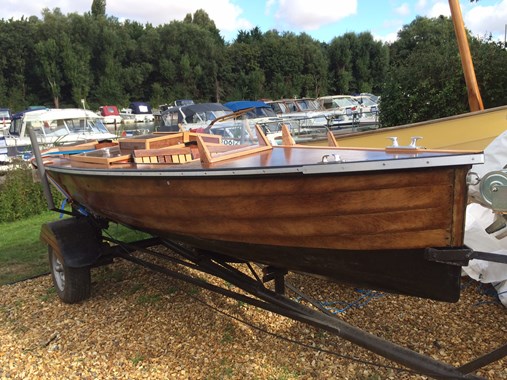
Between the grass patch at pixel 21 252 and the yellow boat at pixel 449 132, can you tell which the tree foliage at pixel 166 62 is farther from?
the grass patch at pixel 21 252

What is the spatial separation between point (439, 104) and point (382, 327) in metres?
5.88

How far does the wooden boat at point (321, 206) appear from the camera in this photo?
78.8 inches

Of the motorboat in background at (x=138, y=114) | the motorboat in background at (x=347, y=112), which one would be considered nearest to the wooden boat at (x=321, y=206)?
the motorboat in background at (x=347, y=112)

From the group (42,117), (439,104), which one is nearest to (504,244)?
(439,104)

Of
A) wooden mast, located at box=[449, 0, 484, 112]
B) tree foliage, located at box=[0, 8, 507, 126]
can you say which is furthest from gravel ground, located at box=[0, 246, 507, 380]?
tree foliage, located at box=[0, 8, 507, 126]

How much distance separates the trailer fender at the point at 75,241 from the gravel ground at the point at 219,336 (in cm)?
50

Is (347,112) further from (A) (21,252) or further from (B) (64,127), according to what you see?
(A) (21,252)

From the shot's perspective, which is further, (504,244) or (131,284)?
(131,284)

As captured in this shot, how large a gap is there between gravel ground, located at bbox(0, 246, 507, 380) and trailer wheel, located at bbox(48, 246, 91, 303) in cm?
11

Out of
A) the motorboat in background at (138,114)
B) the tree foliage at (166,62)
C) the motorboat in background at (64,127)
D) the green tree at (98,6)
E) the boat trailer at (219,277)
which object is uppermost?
the green tree at (98,6)

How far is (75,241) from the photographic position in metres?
4.07

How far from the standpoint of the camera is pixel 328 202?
220 centimetres

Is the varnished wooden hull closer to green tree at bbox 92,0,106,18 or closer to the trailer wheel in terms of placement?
the trailer wheel

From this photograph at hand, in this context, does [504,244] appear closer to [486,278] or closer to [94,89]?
[486,278]
